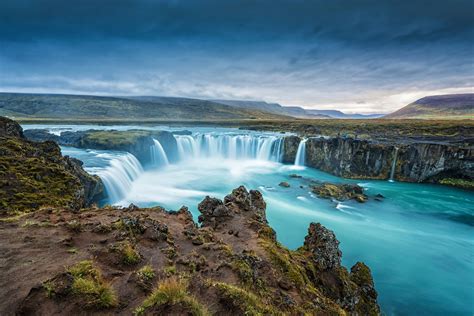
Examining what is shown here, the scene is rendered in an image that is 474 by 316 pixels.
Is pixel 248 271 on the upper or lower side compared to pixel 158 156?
upper

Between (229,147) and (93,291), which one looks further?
(229,147)

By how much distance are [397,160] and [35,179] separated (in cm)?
4548

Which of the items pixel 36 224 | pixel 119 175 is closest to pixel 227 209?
pixel 36 224

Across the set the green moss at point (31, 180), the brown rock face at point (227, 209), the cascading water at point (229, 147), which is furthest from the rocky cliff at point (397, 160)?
the green moss at point (31, 180)

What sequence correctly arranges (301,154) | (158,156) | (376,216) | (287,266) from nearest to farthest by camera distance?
(287,266), (376,216), (158,156), (301,154)

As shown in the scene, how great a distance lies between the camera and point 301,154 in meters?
50.0

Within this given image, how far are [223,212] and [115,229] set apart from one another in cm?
526

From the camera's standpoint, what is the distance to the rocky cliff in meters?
38.2

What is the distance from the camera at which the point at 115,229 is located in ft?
32.3

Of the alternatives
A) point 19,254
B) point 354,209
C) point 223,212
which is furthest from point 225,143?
point 19,254

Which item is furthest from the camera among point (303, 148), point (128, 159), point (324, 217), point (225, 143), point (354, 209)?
point (225, 143)

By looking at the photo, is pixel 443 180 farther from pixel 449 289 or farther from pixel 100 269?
pixel 100 269

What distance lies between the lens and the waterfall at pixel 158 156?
46.7 meters

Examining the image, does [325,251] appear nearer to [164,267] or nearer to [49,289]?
[164,267]
